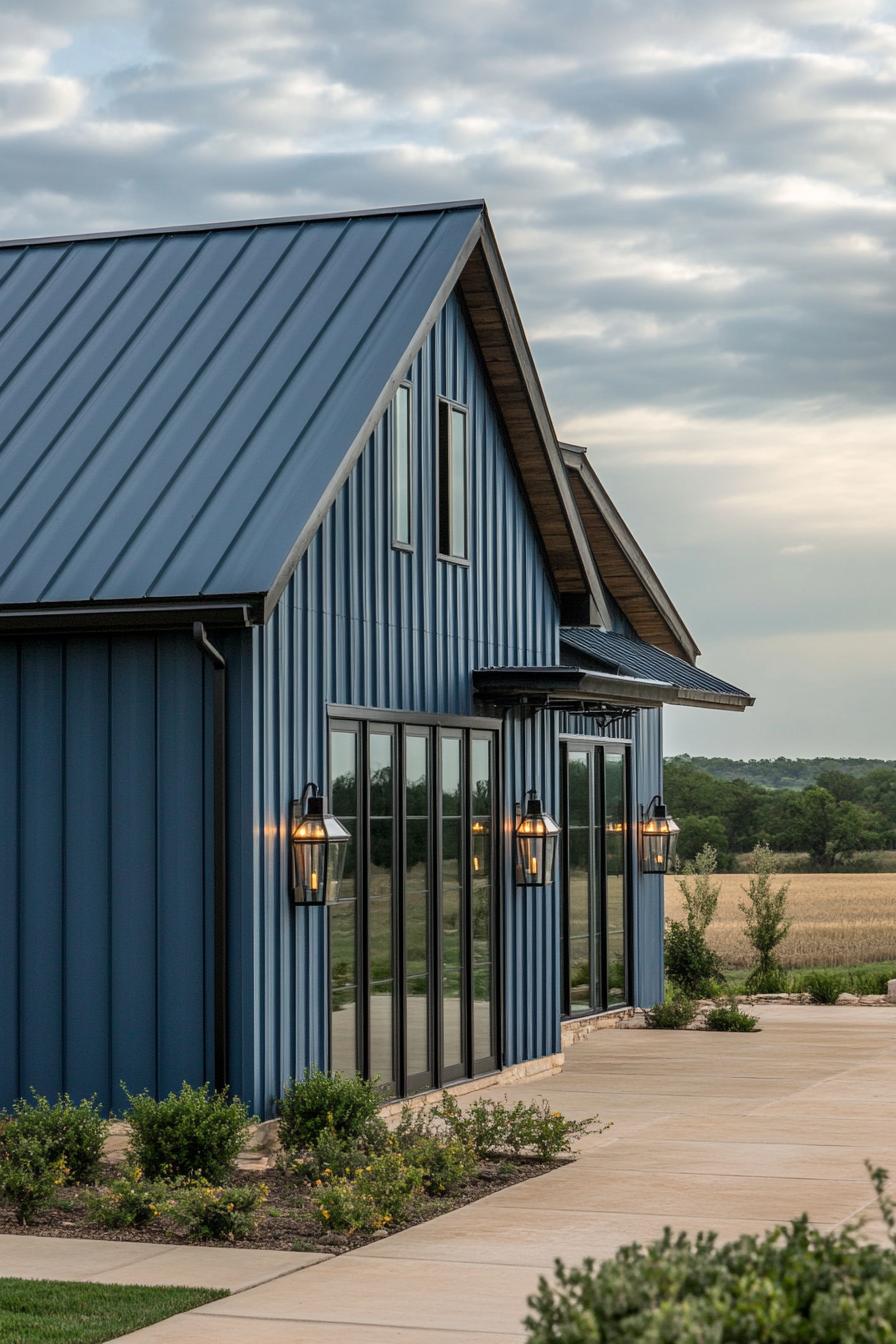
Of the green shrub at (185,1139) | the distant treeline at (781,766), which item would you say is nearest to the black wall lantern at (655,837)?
the green shrub at (185,1139)

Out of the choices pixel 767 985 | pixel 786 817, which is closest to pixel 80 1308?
pixel 767 985

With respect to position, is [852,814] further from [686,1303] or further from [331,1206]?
[686,1303]

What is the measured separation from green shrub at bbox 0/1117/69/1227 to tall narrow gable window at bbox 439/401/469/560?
19.8ft

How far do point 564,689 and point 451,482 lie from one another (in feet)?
6.09

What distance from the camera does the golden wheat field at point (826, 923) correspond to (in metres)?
33.2

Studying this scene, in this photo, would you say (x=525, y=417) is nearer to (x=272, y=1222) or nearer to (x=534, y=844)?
(x=534, y=844)

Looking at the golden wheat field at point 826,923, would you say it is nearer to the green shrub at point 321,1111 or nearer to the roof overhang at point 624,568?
the roof overhang at point 624,568

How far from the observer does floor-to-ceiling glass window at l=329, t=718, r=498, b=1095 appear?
43.7 feet

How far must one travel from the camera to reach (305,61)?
17.1 meters

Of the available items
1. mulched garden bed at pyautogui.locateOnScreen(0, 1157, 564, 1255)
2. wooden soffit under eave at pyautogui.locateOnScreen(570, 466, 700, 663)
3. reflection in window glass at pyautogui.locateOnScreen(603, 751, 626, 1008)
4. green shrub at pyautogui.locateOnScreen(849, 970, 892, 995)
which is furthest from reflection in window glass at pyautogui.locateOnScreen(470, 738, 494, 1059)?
green shrub at pyautogui.locateOnScreen(849, 970, 892, 995)

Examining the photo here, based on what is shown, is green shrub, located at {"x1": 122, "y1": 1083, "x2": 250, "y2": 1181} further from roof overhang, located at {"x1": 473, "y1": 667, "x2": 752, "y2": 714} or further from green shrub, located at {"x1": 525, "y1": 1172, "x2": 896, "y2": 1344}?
green shrub, located at {"x1": 525, "y1": 1172, "x2": 896, "y2": 1344}

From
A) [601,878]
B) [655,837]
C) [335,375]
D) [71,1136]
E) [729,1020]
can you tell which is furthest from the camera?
[655,837]

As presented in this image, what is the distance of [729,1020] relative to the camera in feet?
67.6

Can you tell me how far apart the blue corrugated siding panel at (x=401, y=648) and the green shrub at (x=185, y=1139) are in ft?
3.16
